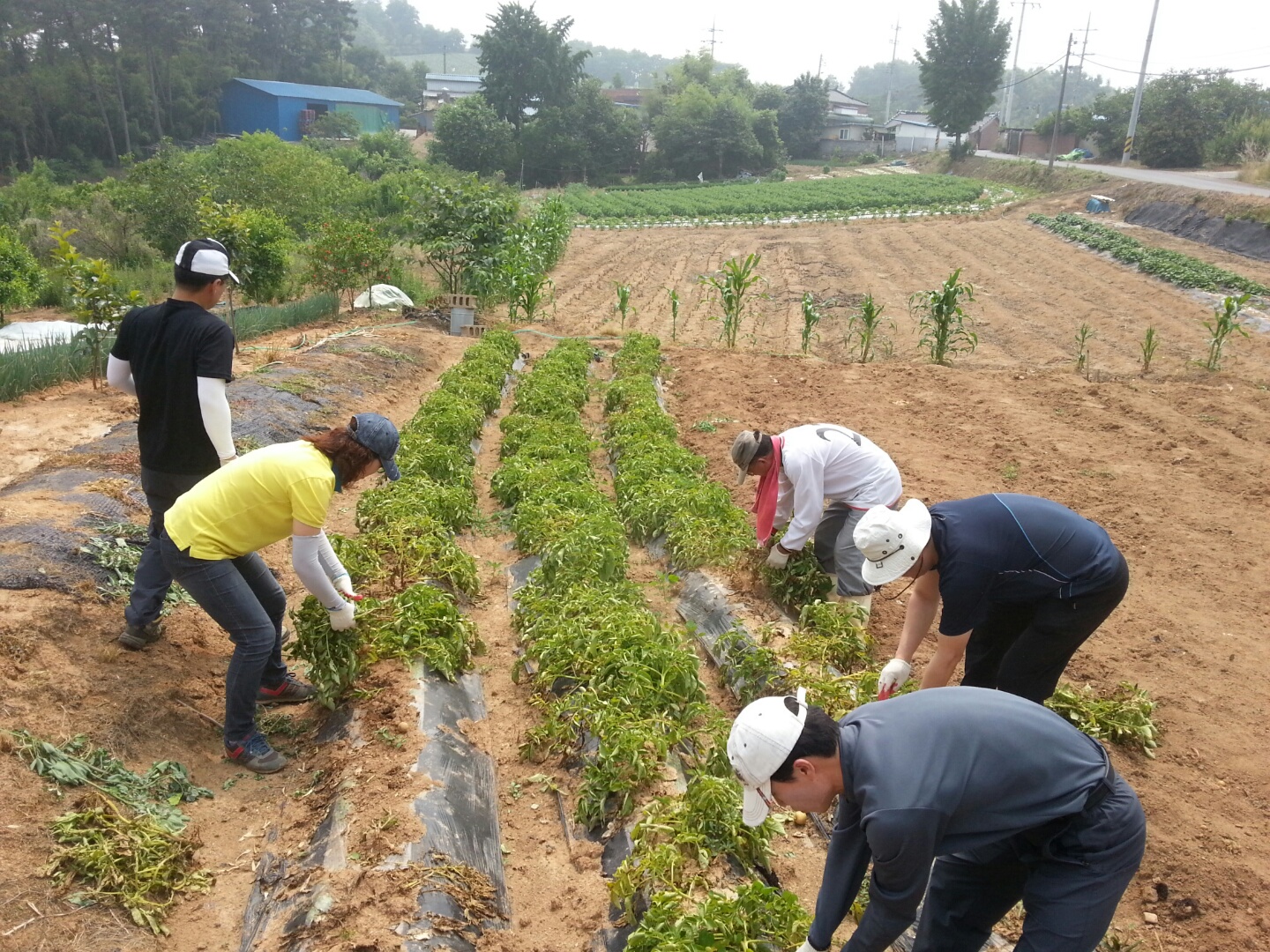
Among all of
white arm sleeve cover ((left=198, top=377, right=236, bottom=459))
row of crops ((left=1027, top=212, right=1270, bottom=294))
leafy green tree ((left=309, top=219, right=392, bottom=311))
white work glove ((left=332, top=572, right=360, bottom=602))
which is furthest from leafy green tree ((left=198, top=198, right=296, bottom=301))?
row of crops ((left=1027, top=212, right=1270, bottom=294))

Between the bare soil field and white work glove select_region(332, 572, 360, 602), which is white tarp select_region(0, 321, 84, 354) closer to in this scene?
the bare soil field

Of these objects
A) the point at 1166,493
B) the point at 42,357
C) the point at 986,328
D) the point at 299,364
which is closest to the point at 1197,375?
the point at 986,328

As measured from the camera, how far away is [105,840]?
11.9ft

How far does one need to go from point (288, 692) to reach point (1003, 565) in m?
3.87

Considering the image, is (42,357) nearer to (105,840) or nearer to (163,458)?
(163,458)

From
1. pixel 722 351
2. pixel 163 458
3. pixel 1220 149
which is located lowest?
pixel 722 351

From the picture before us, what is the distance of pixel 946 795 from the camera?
2.49 metres

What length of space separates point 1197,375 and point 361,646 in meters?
13.5

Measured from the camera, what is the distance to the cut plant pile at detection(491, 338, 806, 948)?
3.36 metres

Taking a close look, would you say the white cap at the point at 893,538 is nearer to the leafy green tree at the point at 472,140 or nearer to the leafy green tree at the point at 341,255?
the leafy green tree at the point at 341,255

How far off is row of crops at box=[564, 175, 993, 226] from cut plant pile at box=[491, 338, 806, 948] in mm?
34130

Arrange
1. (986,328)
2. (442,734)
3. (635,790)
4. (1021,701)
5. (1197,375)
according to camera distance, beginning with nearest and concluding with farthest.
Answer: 1. (1021,701)
2. (635,790)
3. (442,734)
4. (1197,375)
5. (986,328)

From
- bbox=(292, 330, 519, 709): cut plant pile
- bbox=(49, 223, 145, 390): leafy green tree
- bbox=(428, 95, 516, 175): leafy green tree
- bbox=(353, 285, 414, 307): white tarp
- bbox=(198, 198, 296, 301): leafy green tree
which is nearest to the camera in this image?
bbox=(292, 330, 519, 709): cut plant pile

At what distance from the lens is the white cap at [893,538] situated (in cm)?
359
